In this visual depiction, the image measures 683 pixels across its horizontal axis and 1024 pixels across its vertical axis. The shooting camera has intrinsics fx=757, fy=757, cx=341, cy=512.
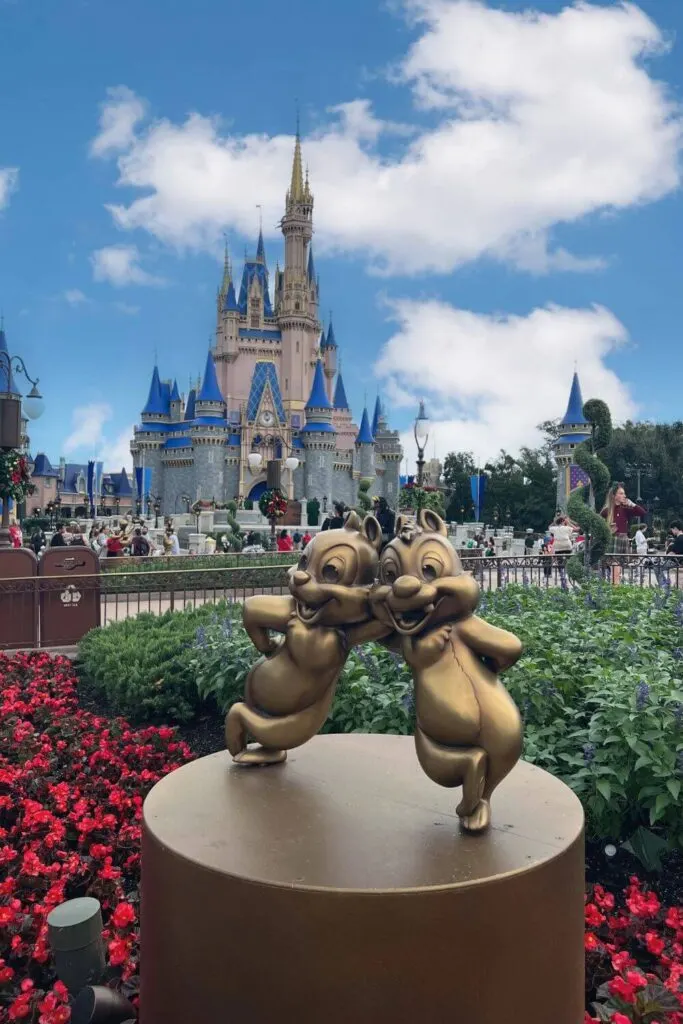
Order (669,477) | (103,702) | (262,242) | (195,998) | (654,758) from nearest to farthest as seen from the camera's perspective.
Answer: (195,998), (654,758), (103,702), (669,477), (262,242)

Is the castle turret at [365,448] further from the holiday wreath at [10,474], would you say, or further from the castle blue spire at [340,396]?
the holiday wreath at [10,474]

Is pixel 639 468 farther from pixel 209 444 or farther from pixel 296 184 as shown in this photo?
pixel 296 184

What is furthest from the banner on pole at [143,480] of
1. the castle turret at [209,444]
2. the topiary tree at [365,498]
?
the topiary tree at [365,498]

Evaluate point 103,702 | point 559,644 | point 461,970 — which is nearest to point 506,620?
point 559,644

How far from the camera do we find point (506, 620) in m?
6.50

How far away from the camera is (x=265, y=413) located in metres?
68.0

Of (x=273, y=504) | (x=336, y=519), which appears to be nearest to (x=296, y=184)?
(x=273, y=504)

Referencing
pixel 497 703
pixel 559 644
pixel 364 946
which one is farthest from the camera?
pixel 559 644

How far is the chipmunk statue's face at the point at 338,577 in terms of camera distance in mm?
2225

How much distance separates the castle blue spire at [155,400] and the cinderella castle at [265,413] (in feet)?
0.31

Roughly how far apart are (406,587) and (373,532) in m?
0.30

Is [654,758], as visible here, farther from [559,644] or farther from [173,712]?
[173,712]

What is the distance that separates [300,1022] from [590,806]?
2.28 meters

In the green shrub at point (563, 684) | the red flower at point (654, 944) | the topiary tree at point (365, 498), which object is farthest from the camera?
the topiary tree at point (365, 498)
